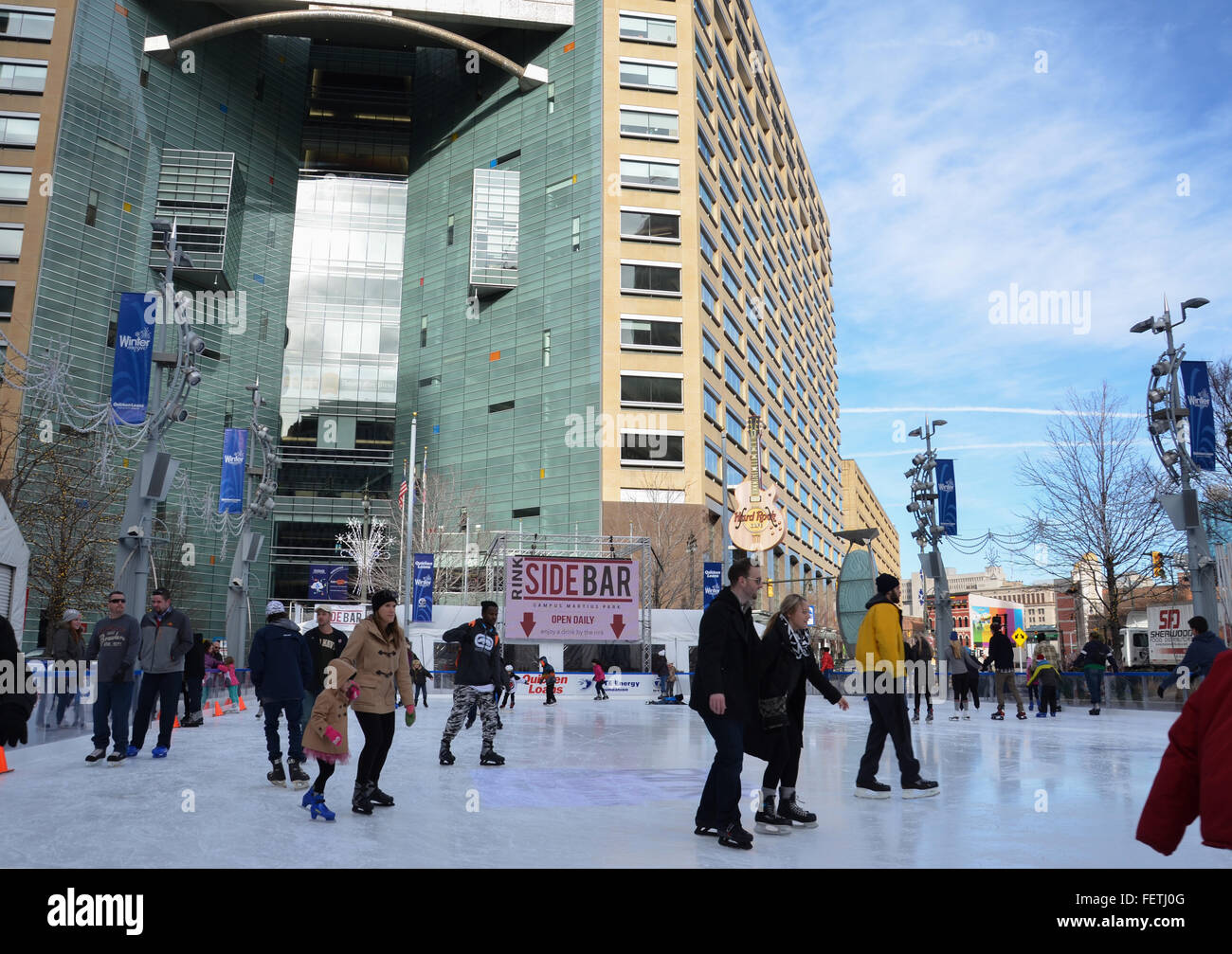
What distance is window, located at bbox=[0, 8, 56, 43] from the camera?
168 ft

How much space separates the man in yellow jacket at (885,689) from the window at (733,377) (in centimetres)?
5221

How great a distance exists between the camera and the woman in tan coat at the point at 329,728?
6.57 meters

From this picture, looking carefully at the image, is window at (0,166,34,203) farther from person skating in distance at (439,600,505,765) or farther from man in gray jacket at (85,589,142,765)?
person skating in distance at (439,600,505,765)

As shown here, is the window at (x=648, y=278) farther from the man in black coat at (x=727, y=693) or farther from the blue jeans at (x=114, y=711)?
the man in black coat at (x=727, y=693)

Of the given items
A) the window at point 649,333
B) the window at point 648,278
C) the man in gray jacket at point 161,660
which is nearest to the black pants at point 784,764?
the man in gray jacket at point 161,660

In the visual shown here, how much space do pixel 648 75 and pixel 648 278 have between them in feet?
47.0

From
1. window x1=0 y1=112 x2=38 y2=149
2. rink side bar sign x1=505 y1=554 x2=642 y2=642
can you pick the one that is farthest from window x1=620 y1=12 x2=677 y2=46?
rink side bar sign x1=505 y1=554 x2=642 y2=642

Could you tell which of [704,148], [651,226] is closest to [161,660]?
[651,226]

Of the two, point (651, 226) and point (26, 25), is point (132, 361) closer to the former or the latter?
point (651, 226)

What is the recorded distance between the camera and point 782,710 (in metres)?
6.30

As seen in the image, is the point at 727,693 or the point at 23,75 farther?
the point at 23,75

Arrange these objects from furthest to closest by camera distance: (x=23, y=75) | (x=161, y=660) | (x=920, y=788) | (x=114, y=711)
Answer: (x=23, y=75) < (x=161, y=660) < (x=114, y=711) < (x=920, y=788)
